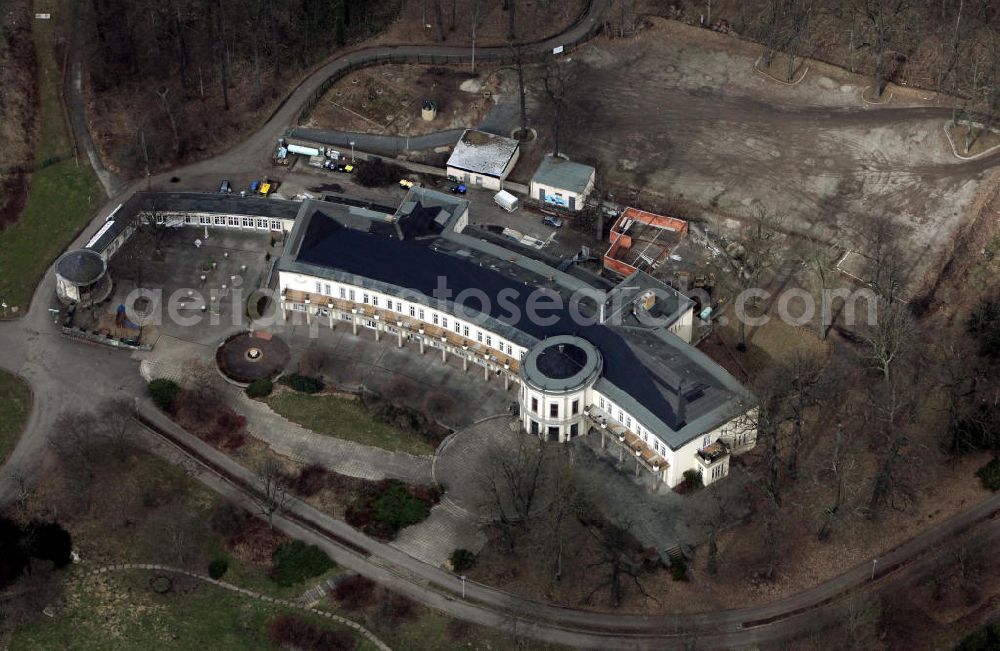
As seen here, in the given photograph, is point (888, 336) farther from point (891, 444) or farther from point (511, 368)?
point (511, 368)

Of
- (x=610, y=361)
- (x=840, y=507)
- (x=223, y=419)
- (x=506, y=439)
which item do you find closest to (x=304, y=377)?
(x=223, y=419)

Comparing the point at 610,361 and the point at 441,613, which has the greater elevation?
the point at 610,361

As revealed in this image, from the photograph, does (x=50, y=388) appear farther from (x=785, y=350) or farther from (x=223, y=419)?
(x=785, y=350)

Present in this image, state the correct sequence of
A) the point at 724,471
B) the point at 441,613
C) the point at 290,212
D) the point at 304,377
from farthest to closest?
the point at 290,212
the point at 304,377
the point at 724,471
the point at 441,613

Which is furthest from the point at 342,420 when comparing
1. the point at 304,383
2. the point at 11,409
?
the point at 11,409

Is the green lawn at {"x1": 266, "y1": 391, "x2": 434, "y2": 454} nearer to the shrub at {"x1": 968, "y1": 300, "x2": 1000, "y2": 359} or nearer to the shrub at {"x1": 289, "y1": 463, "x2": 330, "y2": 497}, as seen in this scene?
the shrub at {"x1": 289, "y1": 463, "x2": 330, "y2": 497}

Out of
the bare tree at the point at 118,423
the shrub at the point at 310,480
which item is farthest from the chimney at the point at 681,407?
the bare tree at the point at 118,423

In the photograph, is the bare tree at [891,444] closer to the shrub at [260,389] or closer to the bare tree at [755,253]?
the bare tree at [755,253]
